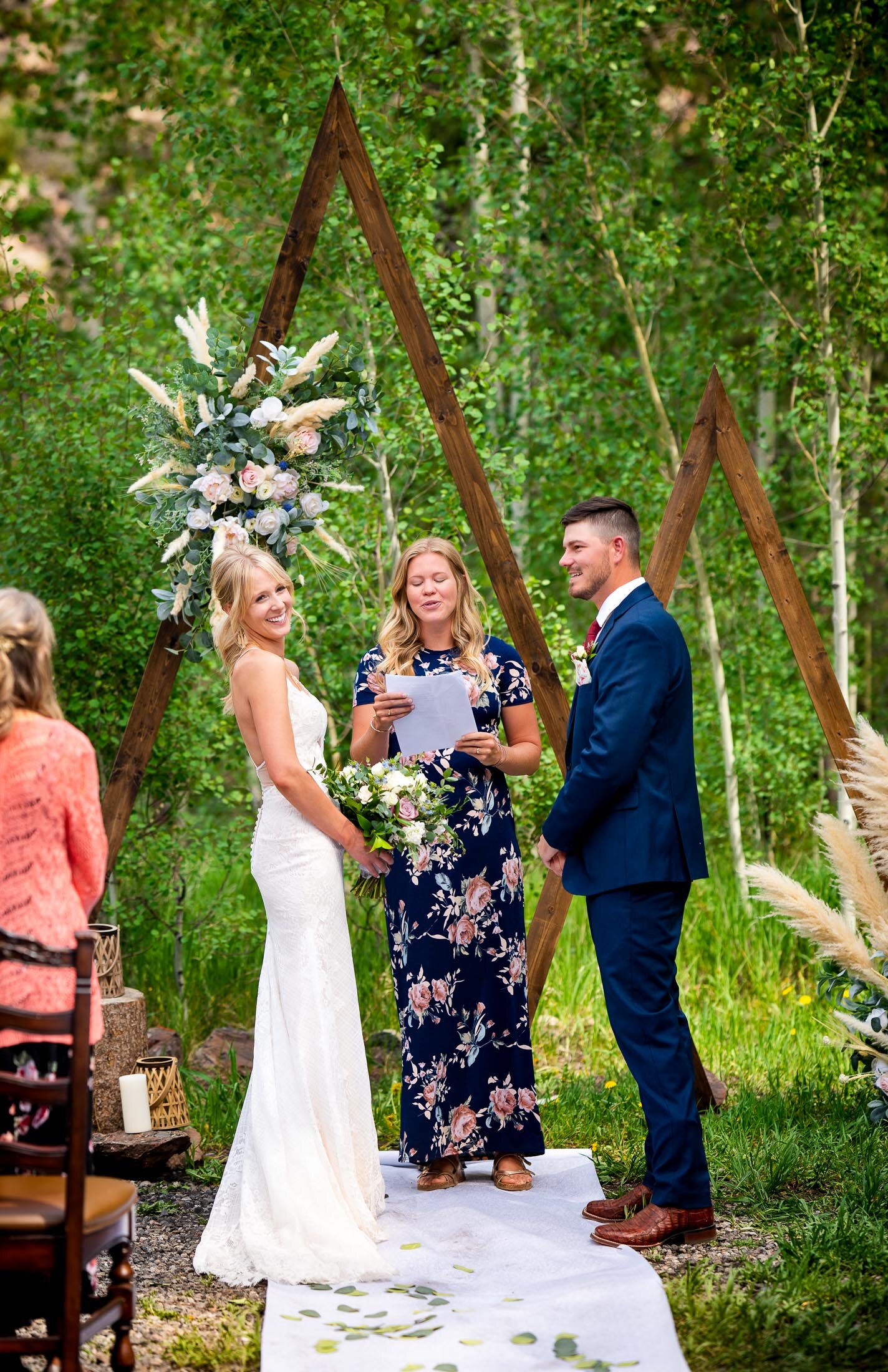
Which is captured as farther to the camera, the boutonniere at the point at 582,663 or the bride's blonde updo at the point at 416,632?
the bride's blonde updo at the point at 416,632

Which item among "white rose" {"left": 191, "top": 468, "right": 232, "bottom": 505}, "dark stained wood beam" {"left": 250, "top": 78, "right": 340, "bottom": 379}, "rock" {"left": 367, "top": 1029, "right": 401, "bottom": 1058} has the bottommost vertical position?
"rock" {"left": 367, "top": 1029, "right": 401, "bottom": 1058}

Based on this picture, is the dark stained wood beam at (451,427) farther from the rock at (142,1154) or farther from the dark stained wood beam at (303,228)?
the rock at (142,1154)

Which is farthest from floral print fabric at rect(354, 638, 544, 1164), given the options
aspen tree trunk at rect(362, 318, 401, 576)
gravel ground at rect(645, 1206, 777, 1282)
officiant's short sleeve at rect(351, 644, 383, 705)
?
aspen tree trunk at rect(362, 318, 401, 576)

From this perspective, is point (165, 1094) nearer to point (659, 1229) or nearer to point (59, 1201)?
point (659, 1229)

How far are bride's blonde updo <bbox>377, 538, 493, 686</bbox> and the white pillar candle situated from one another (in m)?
1.66

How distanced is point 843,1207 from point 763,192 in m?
5.38

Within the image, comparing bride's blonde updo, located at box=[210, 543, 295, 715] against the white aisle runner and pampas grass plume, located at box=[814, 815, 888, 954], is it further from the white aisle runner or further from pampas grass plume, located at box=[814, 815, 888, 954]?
pampas grass plume, located at box=[814, 815, 888, 954]

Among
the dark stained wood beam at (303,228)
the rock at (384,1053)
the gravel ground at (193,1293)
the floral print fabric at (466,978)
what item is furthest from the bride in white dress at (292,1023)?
the rock at (384,1053)

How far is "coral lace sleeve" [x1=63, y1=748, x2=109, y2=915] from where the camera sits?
2904 millimetres

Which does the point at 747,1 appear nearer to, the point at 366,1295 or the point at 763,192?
the point at 763,192

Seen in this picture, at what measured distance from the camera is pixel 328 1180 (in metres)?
3.76

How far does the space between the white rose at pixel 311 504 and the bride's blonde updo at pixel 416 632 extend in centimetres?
40

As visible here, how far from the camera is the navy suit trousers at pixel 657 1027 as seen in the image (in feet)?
12.5

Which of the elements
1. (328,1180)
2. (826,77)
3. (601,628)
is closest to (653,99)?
(826,77)
